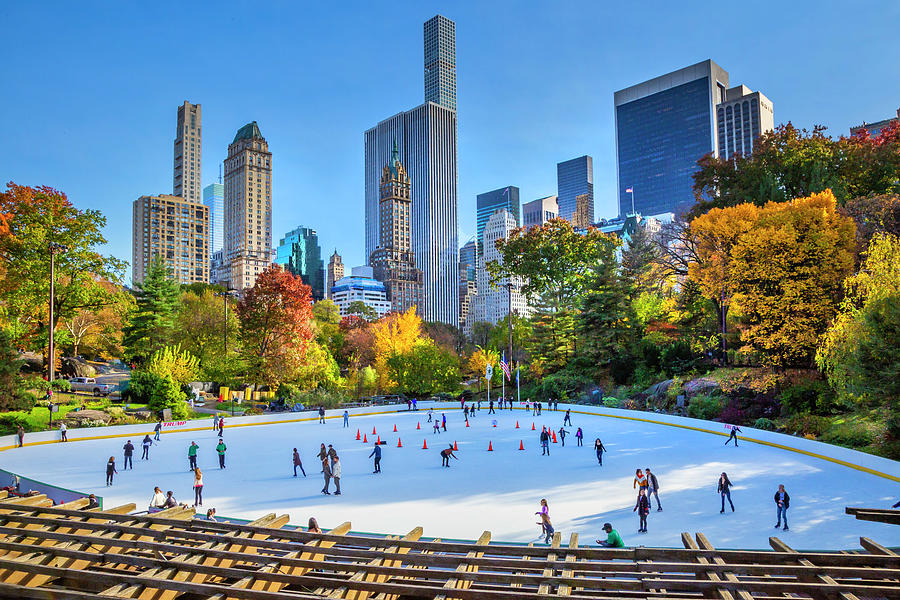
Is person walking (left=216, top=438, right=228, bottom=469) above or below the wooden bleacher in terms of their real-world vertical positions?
below

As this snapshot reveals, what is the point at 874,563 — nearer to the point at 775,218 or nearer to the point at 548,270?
the point at 775,218

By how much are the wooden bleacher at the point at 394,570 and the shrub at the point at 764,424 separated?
23.7 m

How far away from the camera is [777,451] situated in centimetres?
2442

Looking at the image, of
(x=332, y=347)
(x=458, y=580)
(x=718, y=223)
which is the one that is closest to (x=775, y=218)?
(x=718, y=223)

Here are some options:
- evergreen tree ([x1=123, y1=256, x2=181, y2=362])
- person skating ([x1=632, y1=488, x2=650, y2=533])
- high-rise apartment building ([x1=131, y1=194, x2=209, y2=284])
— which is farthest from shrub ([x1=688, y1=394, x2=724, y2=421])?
high-rise apartment building ([x1=131, y1=194, x2=209, y2=284])

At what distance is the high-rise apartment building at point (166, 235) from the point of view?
190250 millimetres

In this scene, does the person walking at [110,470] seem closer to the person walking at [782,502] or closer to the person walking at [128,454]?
the person walking at [128,454]

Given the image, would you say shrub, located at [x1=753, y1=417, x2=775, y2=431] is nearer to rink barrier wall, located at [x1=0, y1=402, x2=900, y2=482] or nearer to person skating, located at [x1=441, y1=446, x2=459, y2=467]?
rink barrier wall, located at [x1=0, y1=402, x2=900, y2=482]

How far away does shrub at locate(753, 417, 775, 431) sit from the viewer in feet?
93.0

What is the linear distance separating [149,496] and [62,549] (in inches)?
417

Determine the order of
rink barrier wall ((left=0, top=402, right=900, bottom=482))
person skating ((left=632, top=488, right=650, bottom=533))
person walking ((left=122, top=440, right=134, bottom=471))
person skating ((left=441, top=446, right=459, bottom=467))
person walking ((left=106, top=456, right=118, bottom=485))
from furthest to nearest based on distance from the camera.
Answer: person walking ((left=122, top=440, right=134, bottom=471)), person skating ((left=441, top=446, right=459, bottom=467)), rink barrier wall ((left=0, top=402, right=900, bottom=482)), person walking ((left=106, top=456, right=118, bottom=485)), person skating ((left=632, top=488, right=650, bottom=533))

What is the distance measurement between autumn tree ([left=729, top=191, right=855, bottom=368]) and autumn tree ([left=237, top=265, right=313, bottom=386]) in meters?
33.8

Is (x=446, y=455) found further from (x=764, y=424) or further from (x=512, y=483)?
(x=764, y=424)

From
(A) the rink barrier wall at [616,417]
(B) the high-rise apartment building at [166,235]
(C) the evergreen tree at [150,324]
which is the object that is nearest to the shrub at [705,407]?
(A) the rink barrier wall at [616,417]
